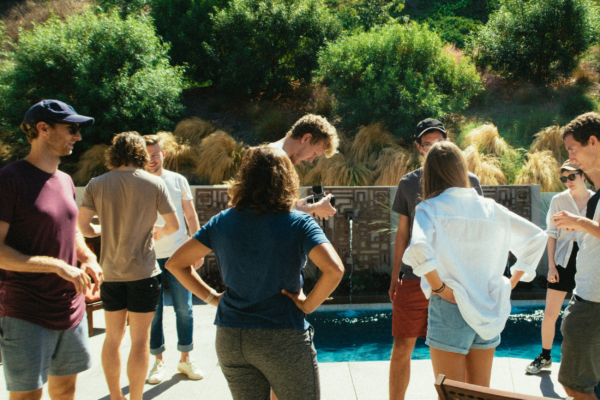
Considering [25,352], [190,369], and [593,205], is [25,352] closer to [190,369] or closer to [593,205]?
[190,369]

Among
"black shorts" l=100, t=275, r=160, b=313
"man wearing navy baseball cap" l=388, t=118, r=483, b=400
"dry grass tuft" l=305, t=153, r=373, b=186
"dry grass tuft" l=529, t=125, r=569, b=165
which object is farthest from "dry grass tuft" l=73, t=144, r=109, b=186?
"dry grass tuft" l=529, t=125, r=569, b=165

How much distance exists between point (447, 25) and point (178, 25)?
10.5 m

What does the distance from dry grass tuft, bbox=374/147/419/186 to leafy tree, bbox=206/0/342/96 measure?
417 cm

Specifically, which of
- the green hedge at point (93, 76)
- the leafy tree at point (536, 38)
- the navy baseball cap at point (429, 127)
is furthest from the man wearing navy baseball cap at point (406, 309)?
the leafy tree at point (536, 38)

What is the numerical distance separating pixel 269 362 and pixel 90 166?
912 centimetres

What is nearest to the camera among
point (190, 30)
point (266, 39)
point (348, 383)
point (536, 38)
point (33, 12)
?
point (348, 383)

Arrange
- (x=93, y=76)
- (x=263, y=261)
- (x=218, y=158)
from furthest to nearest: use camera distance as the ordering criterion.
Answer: (x=93, y=76) < (x=218, y=158) < (x=263, y=261)

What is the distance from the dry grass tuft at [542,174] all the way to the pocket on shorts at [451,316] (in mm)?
7378

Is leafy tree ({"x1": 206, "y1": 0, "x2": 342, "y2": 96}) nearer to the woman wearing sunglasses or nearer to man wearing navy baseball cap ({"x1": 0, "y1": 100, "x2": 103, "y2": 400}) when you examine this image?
the woman wearing sunglasses

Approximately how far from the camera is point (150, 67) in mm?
10602

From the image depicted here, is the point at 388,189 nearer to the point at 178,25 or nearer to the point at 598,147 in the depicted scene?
the point at 598,147

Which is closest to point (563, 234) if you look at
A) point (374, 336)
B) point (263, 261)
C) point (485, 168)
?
point (374, 336)

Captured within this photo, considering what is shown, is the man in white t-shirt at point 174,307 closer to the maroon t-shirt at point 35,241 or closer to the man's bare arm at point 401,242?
the maroon t-shirt at point 35,241

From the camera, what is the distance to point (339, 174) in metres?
8.80
